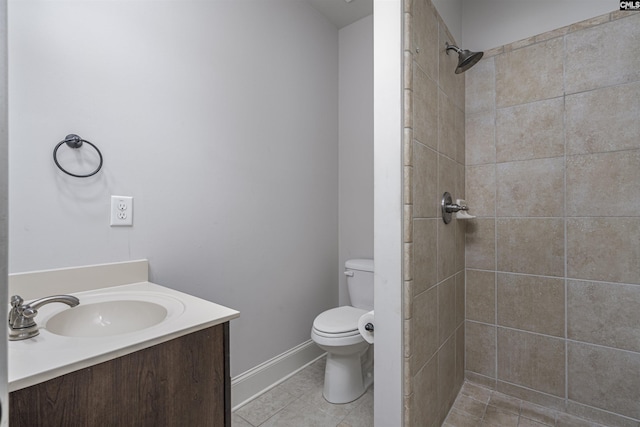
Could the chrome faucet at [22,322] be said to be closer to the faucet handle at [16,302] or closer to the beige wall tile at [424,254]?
the faucet handle at [16,302]

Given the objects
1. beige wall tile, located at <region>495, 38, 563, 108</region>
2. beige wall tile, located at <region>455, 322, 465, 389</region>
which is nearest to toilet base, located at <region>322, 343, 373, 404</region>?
beige wall tile, located at <region>455, 322, 465, 389</region>

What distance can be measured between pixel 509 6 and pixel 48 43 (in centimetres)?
230

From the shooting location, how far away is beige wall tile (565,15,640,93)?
1.44m

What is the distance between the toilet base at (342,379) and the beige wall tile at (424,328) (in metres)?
0.46

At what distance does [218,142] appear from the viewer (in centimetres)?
159

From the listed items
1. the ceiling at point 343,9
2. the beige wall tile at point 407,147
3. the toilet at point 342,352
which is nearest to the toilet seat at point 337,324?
the toilet at point 342,352

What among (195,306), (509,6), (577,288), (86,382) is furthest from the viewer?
(509,6)

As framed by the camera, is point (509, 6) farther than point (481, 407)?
Yes

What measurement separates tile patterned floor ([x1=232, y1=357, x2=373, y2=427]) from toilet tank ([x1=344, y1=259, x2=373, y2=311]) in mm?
520

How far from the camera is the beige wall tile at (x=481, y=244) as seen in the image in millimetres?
1821

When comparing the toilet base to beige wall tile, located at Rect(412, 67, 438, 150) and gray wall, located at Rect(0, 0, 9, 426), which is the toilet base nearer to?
beige wall tile, located at Rect(412, 67, 438, 150)

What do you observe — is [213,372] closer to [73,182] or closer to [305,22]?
[73,182]

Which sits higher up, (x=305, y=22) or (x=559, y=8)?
(x=305, y=22)

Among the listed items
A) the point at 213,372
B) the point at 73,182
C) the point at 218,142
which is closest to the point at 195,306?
the point at 213,372
